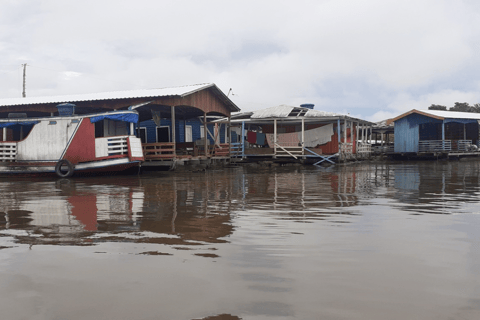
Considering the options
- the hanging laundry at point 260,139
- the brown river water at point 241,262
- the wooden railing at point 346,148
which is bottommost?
the brown river water at point 241,262

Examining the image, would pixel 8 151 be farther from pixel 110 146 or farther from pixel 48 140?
pixel 110 146

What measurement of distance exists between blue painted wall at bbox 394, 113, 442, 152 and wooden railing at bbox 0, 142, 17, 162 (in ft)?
92.4

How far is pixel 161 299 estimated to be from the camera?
2.84 meters

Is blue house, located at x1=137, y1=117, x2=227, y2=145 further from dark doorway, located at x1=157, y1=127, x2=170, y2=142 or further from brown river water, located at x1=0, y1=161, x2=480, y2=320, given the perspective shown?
brown river water, located at x1=0, y1=161, x2=480, y2=320

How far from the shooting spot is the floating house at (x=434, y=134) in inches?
1247

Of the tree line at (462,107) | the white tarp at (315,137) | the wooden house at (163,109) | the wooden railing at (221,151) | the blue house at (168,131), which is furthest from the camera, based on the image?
the tree line at (462,107)

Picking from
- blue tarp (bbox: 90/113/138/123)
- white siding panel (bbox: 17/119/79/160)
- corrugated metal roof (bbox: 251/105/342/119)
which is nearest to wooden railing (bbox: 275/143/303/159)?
corrugated metal roof (bbox: 251/105/342/119)

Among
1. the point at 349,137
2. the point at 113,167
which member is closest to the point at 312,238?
the point at 113,167

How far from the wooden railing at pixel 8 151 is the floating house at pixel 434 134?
2721cm

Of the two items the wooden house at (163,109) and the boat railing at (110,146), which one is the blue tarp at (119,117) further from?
the wooden house at (163,109)

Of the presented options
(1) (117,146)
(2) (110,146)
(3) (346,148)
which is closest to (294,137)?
(3) (346,148)

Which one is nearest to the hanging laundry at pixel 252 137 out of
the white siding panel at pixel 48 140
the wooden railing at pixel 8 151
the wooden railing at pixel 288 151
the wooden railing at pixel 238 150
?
the wooden railing at pixel 238 150

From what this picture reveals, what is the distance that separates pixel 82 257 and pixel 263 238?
185 cm

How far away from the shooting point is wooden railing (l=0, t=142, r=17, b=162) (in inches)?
643
